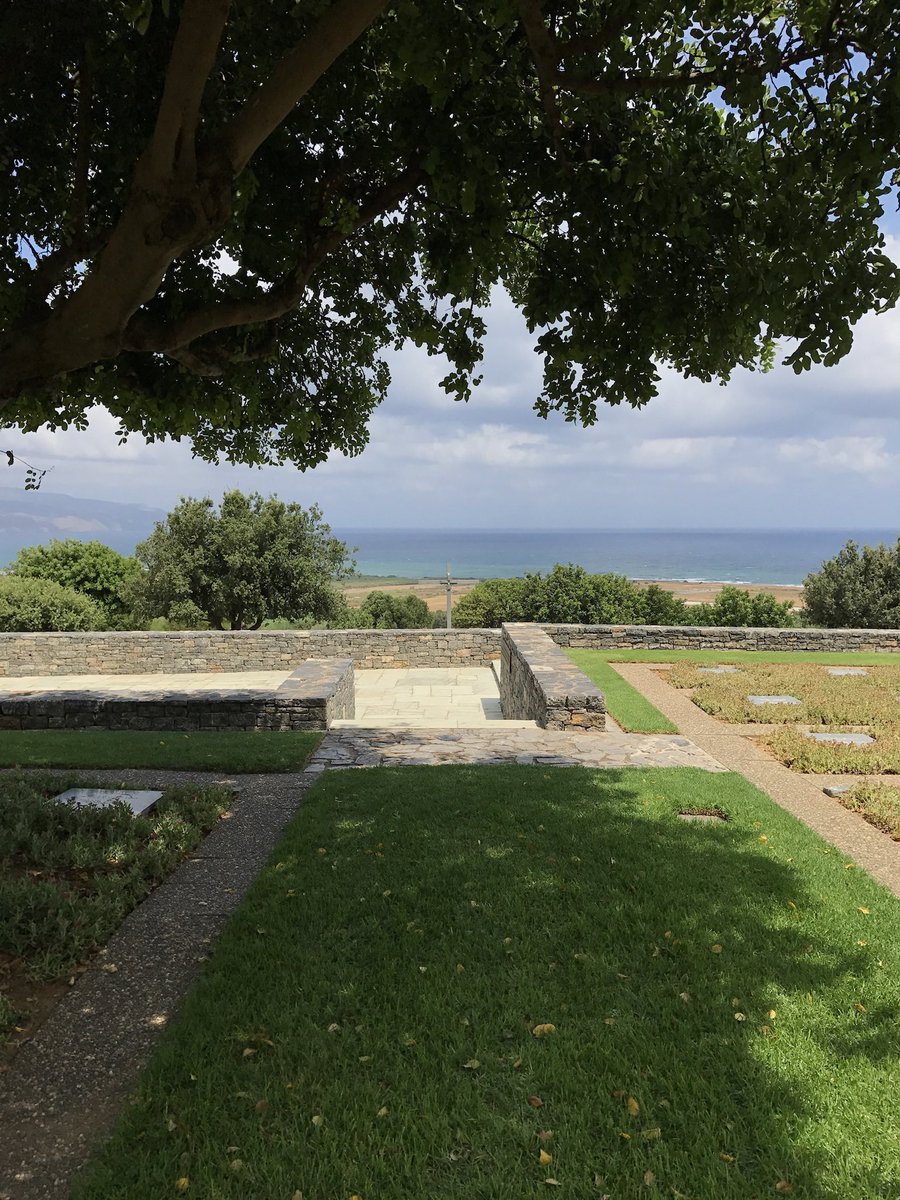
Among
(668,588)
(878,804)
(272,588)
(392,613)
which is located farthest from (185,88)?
(668,588)

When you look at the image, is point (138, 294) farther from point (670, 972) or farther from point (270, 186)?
point (670, 972)

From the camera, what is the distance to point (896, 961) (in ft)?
11.8

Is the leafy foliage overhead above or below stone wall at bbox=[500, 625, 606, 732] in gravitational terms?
above

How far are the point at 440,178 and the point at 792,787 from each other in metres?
6.07

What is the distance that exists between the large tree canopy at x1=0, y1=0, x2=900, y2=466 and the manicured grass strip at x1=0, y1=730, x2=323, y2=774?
3.49 metres

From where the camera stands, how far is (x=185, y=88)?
298cm

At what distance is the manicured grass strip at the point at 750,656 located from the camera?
49.2 feet

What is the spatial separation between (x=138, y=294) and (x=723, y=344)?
3.43 m

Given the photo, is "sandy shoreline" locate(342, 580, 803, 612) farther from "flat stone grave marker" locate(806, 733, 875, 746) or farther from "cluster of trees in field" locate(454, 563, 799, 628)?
"flat stone grave marker" locate(806, 733, 875, 746)

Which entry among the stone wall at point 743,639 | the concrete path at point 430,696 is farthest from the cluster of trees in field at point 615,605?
the concrete path at point 430,696

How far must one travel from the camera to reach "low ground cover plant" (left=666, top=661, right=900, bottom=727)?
965cm

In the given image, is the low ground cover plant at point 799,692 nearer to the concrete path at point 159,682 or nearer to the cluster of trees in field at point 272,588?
the cluster of trees in field at point 272,588

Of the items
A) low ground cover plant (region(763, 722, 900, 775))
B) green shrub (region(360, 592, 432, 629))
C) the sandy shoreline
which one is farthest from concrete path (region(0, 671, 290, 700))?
the sandy shoreline

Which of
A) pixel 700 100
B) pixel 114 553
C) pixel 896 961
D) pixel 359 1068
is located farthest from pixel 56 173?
pixel 114 553
